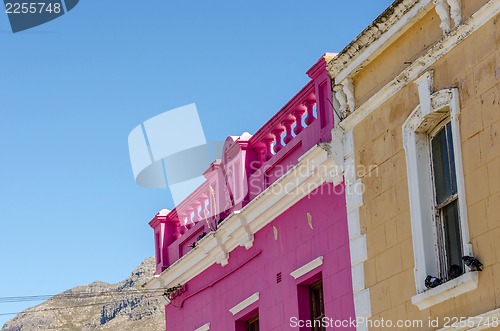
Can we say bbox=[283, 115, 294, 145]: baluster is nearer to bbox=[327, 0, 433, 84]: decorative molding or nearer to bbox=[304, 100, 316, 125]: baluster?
bbox=[304, 100, 316, 125]: baluster

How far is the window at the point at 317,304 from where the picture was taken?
14.1m

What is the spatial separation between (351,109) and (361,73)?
45cm

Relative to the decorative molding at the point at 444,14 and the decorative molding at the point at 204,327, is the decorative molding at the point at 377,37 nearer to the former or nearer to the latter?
the decorative molding at the point at 444,14

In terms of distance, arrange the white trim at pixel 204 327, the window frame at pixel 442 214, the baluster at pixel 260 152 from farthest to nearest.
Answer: the white trim at pixel 204 327
the baluster at pixel 260 152
the window frame at pixel 442 214

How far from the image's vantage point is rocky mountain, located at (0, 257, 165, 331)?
150625 mm

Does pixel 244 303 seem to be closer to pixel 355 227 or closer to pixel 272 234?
pixel 272 234

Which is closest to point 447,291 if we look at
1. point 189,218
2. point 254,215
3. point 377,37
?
point 377,37

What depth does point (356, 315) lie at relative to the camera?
41.3ft

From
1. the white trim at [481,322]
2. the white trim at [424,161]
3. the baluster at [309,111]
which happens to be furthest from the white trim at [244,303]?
the white trim at [481,322]

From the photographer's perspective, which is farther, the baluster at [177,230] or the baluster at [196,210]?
the baluster at [177,230]

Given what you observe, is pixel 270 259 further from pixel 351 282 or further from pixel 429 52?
pixel 429 52

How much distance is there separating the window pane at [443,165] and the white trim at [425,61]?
724 millimetres

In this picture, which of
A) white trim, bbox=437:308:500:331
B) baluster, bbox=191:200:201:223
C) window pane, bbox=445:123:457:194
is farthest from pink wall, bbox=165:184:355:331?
white trim, bbox=437:308:500:331

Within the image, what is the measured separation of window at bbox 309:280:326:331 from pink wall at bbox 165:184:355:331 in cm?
13
